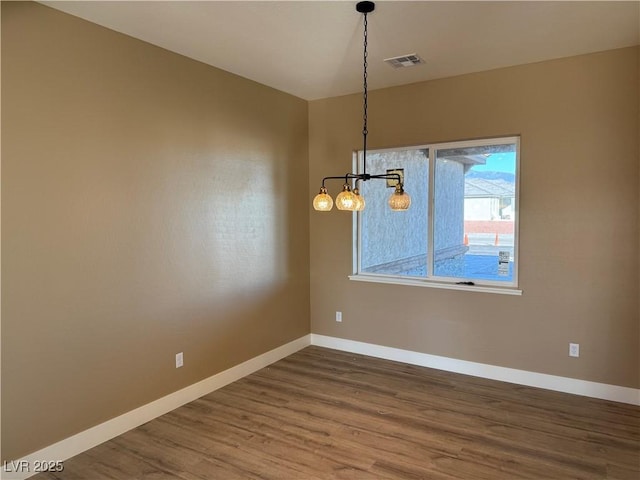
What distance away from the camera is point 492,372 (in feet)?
13.1

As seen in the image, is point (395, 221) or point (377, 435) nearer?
point (377, 435)

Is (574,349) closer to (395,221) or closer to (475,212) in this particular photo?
(475,212)

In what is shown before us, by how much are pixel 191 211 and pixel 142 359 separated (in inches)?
48.5

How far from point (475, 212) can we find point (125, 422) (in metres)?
3.51

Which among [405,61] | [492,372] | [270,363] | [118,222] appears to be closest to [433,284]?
[492,372]

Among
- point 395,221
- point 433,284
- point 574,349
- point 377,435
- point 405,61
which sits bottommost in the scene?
point 377,435

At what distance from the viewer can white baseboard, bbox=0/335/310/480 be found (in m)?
2.53

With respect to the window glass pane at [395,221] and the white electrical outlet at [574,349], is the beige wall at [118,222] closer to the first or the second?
the window glass pane at [395,221]

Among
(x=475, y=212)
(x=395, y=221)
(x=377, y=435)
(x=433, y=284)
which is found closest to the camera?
(x=377, y=435)

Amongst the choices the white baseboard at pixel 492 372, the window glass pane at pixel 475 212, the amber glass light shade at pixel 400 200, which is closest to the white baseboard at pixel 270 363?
the white baseboard at pixel 492 372

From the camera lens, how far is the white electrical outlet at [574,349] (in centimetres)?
361

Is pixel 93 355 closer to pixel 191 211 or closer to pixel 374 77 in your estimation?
pixel 191 211

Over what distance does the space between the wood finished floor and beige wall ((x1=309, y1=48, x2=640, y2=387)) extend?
1.37ft

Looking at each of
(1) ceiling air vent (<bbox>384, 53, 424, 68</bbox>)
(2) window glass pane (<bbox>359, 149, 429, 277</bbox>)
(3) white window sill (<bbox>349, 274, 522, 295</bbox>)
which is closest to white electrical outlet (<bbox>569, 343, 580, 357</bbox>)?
(3) white window sill (<bbox>349, 274, 522, 295</bbox>)
